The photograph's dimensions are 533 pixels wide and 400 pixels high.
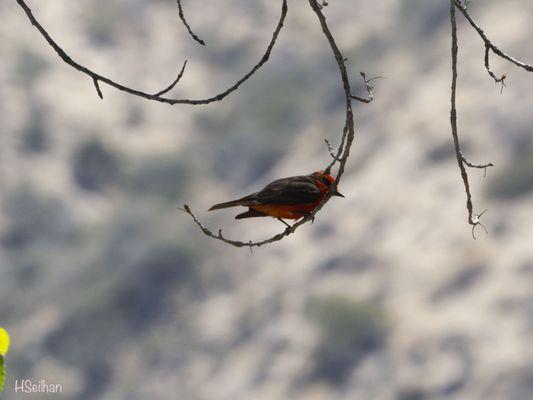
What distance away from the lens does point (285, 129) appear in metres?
72.2

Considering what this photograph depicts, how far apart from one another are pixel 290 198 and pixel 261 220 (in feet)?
181

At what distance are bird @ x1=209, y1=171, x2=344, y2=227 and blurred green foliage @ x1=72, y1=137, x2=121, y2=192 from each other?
196 feet

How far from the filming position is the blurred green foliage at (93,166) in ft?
223

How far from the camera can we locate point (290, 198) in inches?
346

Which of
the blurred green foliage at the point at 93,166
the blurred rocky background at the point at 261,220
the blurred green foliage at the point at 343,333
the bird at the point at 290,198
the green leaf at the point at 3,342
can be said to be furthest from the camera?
the blurred green foliage at the point at 93,166

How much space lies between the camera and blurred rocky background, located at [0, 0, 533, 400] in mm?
61312

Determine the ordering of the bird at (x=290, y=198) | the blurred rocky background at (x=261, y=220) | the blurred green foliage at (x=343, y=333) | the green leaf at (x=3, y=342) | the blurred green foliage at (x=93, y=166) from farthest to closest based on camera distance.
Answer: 1. the blurred green foliage at (x=93, y=166)
2. the blurred green foliage at (x=343, y=333)
3. the blurred rocky background at (x=261, y=220)
4. the bird at (x=290, y=198)
5. the green leaf at (x=3, y=342)

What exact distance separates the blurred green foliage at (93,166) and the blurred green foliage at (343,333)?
1573 cm

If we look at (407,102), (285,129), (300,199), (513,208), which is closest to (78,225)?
(285,129)

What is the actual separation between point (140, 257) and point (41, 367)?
10559mm

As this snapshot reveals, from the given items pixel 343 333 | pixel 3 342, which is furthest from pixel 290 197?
pixel 343 333

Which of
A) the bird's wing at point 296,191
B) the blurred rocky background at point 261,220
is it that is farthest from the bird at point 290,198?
the blurred rocky background at point 261,220

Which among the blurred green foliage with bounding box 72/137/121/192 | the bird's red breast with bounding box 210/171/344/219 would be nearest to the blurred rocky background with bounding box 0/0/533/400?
the blurred green foliage with bounding box 72/137/121/192

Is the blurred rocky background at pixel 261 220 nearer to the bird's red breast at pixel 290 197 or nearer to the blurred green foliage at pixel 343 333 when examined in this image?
the blurred green foliage at pixel 343 333
